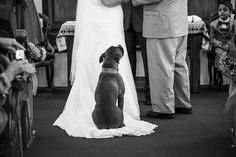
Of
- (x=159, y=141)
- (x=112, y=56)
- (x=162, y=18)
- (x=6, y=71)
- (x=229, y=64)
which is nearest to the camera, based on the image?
(x=6, y=71)

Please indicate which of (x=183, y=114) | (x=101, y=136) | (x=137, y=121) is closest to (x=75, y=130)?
(x=101, y=136)

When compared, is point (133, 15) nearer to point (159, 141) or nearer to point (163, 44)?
point (163, 44)

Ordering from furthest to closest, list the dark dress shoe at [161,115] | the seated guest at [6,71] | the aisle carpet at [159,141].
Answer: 1. the dark dress shoe at [161,115]
2. the aisle carpet at [159,141]
3. the seated guest at [6,71]

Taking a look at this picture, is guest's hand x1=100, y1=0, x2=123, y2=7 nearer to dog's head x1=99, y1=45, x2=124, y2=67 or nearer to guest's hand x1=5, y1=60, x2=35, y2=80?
dog's head x1=99, y1=45, x2=124, y2=67

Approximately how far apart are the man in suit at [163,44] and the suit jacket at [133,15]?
18.8 inches

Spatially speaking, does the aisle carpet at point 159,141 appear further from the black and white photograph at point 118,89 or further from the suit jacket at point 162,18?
the suit jacket at point 162,18

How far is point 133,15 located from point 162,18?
76 centimetres

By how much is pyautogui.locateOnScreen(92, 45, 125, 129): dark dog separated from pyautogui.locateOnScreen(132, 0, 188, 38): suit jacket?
28.4 inches

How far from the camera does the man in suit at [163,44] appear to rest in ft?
15.8

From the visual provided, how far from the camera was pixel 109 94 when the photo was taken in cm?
412

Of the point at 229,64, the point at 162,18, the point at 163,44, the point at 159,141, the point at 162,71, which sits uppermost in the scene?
the point at 162,18

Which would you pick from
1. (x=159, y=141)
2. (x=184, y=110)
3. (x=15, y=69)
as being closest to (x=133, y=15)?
(x=184, y=110)

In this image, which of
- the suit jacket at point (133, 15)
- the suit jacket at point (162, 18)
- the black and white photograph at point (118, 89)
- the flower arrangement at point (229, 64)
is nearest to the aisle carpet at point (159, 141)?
the black and white photograph at point (118, 89)

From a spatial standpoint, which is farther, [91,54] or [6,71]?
[91,54]
